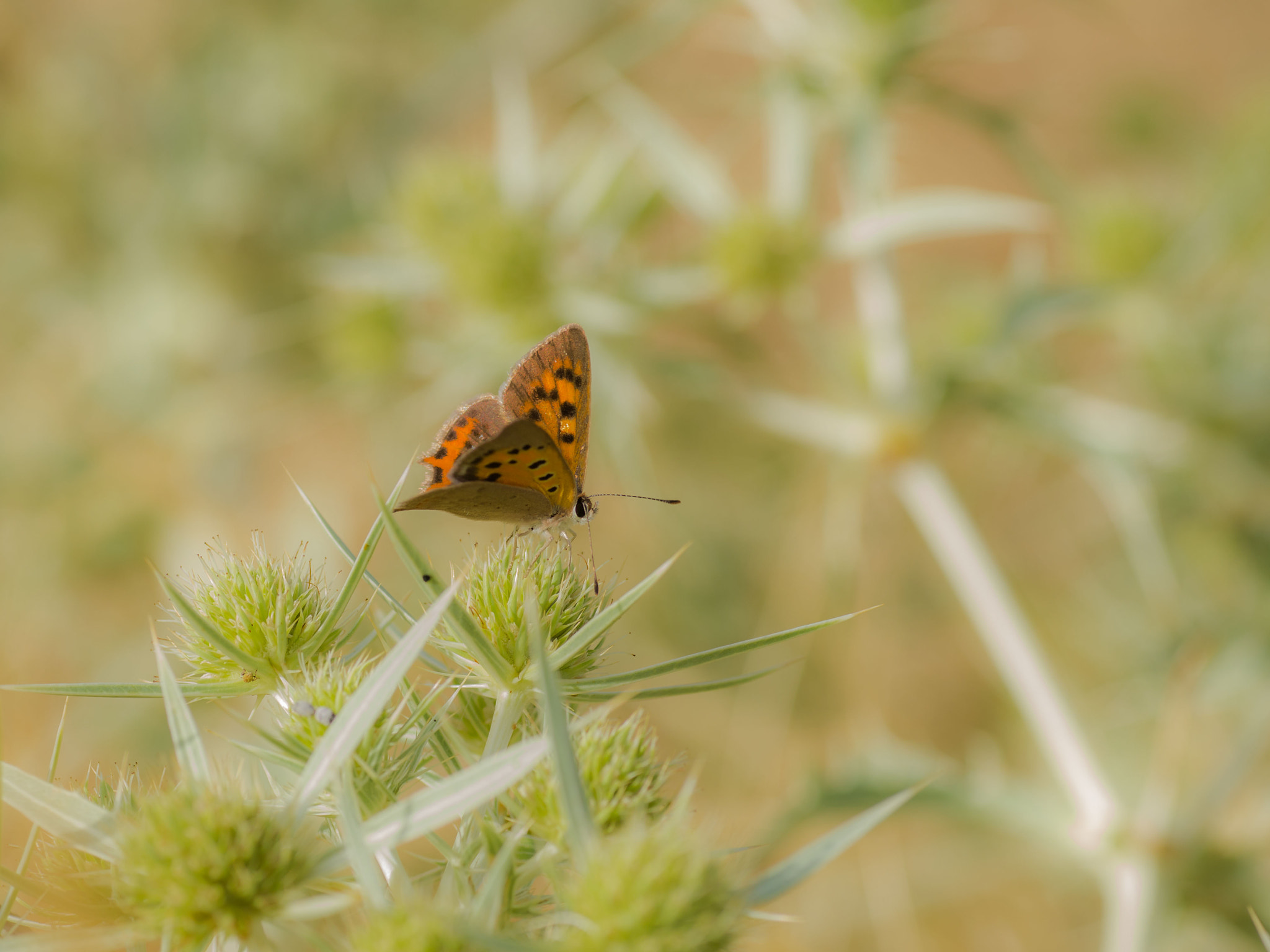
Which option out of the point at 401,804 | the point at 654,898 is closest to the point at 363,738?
the point at 401,804

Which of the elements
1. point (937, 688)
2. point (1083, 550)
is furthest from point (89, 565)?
point (1083, 550)

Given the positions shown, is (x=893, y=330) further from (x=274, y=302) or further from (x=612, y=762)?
(x=274, y=302)

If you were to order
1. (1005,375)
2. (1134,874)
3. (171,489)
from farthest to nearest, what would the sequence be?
(171,489) < (1005,375) < (1134,874)

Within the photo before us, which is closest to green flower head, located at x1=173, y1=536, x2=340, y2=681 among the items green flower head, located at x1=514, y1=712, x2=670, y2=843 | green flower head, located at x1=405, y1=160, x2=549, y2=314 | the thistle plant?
the thistle plant

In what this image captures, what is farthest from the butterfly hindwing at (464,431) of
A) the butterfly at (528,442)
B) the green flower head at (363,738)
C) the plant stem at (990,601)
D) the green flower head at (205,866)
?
the plant stem at (990,601)

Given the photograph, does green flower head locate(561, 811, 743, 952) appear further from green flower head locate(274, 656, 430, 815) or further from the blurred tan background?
the blurred tan background
